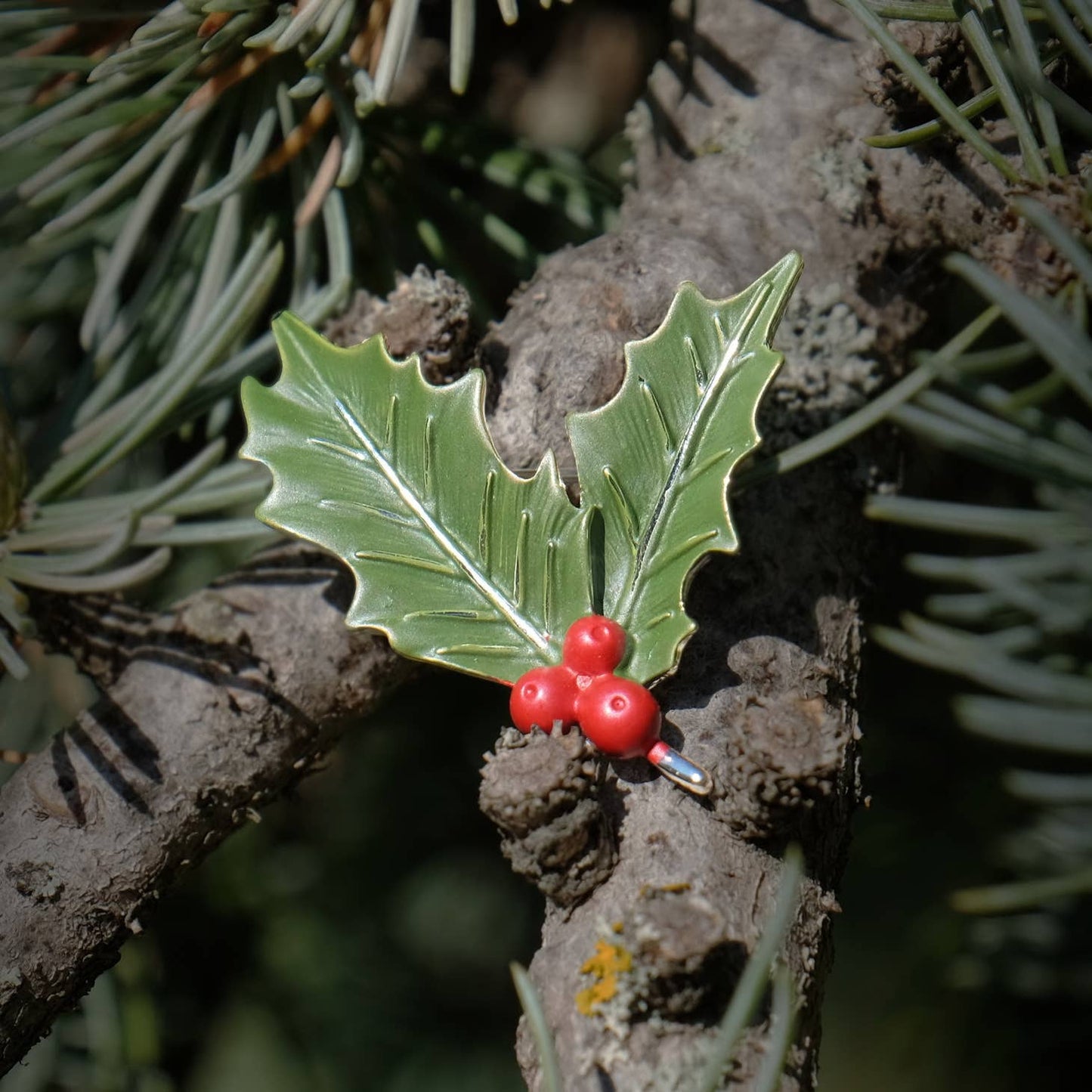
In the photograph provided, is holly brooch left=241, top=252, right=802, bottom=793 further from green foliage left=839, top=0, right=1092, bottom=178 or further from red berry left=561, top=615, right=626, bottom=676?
green foliage left=839, top=0, right=1092, bottom=178

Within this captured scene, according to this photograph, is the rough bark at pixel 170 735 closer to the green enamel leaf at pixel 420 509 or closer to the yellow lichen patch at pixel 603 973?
the green enamel leaf at pixel 420 509

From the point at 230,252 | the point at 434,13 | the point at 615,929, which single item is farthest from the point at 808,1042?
the point at 434,13

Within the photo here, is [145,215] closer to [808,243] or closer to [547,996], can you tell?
[808,243]

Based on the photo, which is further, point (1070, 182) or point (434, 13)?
point (434, 13)

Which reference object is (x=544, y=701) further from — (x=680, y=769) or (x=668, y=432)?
(x=668, y=432)

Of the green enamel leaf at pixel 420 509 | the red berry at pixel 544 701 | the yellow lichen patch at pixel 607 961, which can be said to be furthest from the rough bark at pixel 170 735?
the yellow lichen patch at pixel 607 961

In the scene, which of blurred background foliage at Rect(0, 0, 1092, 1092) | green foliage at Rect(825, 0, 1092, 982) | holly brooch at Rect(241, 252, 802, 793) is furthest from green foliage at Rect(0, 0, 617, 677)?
green foliage at Rect(825, 0, 1092, 982)

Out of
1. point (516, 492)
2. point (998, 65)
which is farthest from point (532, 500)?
point (998, 65)
